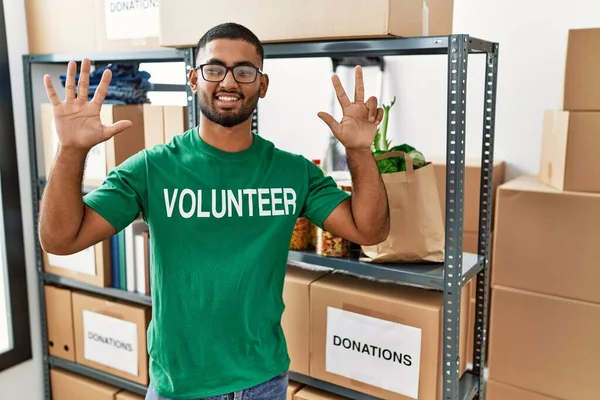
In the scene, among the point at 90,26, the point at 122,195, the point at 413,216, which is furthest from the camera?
the point at 90,26

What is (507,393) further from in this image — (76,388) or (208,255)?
(76,388)

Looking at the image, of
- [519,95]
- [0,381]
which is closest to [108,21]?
[0,381]

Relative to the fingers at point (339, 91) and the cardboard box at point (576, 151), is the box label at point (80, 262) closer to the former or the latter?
the fingers at point (339, 91)

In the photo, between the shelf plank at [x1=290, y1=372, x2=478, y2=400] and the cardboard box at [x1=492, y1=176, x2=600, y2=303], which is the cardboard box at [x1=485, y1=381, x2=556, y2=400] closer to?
the cardboard box at [x1=492, y1=176, x2=600, y2=303]

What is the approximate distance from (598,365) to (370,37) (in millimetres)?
1476

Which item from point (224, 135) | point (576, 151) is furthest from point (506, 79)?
point (224, 135)

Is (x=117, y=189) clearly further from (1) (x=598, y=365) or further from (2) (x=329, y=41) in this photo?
(1) (x=598, y=365)

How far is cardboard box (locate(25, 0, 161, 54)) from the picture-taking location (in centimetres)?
199

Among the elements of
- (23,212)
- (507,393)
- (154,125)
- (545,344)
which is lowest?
(507,393)

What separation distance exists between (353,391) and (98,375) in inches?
43.1

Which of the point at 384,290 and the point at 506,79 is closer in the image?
the point at 384,290

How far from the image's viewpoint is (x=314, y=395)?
1750mm

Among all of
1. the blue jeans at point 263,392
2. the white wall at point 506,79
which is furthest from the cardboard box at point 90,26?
the white wall at point 506,79

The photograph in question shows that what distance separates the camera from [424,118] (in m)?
3.11
